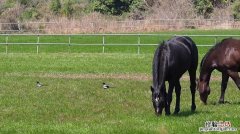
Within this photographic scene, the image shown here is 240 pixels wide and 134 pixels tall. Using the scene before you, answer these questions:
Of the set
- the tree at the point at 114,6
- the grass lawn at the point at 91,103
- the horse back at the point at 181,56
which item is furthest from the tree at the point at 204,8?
the horse back at the point at 181,56

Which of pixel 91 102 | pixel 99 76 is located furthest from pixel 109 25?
pixel 91 102

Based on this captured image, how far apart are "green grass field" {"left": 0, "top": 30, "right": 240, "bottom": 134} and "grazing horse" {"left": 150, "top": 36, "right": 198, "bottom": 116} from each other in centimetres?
35

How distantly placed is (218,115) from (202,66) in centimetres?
313

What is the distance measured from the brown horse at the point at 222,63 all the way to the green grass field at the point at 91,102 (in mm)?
497

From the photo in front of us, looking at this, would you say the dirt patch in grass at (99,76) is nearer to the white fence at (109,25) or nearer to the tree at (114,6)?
the white fence at (109,25)

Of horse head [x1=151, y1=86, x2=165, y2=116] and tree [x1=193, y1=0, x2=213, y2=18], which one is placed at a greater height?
horse head [x1=151, y1=86, x2=165, y2=116]

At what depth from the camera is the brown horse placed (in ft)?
42.9

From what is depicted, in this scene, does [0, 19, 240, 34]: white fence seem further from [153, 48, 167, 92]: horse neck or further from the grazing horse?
[153, 48, 167, 92]: horse neck

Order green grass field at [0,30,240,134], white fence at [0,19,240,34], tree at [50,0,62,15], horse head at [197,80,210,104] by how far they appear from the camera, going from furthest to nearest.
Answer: tree at [50,0,62,15] < white fence at [0,19,240,34] < horse head at [197,80,210,104] < green grass field at [0,30,240,134]

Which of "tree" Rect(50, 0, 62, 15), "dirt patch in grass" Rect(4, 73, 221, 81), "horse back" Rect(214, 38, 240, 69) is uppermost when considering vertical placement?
"horse back" Rect(214, 38, 240, 69)

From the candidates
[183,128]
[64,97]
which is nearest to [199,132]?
[183,128]

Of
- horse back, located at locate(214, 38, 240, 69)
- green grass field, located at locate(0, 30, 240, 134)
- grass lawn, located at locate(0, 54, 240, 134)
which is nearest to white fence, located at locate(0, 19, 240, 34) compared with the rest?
green grass field, located at locate(0, 30, 240, 134)

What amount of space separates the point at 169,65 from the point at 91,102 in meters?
3.36

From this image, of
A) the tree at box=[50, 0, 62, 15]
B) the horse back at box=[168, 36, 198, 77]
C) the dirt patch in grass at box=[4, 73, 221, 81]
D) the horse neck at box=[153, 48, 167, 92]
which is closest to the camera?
the horse neck at box=[153, 48, 167, 92]
